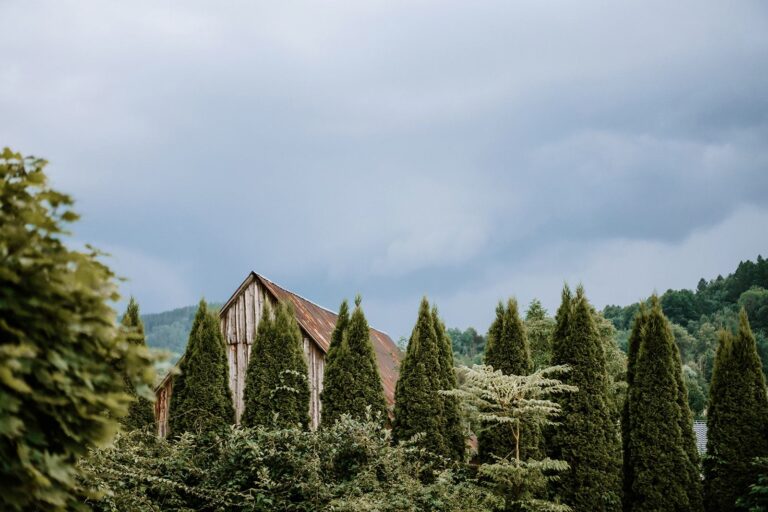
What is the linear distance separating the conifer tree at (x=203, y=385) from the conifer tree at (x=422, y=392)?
141 inches

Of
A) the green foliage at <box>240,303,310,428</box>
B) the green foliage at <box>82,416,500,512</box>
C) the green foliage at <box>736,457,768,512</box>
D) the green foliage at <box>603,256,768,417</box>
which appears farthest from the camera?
the green foliage at <box>603,256,768,417</box>

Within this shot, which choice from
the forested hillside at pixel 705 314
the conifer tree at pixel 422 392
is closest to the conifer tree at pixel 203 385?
the conifer tree at pixel 422 392

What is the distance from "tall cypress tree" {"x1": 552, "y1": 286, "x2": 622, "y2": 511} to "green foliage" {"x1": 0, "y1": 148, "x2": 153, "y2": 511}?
29.5 feet

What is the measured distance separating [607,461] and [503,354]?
2420mm

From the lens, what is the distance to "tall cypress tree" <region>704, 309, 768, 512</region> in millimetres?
10672

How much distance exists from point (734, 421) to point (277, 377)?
807 cm

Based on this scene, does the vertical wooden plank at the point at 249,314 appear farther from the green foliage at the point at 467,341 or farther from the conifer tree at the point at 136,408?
the green foliage at the point at 467,341

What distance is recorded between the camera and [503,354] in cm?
1176

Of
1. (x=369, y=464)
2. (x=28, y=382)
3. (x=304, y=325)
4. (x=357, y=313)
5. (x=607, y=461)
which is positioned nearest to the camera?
(x=28, y=382)

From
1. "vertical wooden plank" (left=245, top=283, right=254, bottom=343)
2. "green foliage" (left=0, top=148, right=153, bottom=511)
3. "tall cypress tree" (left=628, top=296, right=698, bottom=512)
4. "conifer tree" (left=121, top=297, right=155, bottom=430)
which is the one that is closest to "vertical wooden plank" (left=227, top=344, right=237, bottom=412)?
"vertical wooden plank" (left=245, top=283, right=254, bottom=343)

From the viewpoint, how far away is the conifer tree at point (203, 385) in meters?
12.8

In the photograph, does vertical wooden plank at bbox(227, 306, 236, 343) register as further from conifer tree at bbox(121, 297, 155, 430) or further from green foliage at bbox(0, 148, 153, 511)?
green foliage at bbox(0, 148, 153, 511)

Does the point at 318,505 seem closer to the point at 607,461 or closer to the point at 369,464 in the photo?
the point at 369,464

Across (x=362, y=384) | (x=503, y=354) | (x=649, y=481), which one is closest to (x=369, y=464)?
(x=362, y=384)
